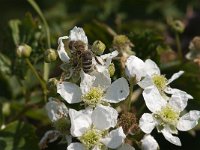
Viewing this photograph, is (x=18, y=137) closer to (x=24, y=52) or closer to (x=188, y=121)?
(x=24, y=52)

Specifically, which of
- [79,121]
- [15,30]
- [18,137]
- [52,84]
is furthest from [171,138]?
[15,30]

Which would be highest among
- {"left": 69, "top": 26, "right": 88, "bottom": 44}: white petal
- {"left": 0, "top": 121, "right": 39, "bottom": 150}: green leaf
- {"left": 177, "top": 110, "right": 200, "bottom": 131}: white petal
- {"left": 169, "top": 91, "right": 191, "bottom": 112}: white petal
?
{"left": 69, "top": 26, "right": 88, "bottom": 44}: white petal

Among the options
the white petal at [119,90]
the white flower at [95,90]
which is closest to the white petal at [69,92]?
the white flower at [95,90]

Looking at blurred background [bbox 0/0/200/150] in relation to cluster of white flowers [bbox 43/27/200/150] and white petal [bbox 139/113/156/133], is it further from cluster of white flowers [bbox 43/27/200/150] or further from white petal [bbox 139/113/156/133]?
white petal [bbox 139/113/156/133]

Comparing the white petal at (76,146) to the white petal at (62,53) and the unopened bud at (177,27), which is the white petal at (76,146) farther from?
the unopened bud at (177,27)

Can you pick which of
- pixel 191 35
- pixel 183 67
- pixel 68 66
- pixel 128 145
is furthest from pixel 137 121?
pixel 191 35

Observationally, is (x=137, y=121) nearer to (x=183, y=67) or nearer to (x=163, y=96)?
(x=163, y=96)

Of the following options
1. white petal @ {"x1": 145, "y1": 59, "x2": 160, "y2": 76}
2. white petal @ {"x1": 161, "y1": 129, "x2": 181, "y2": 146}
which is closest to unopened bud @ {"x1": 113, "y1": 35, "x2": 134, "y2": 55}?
white petal @ {"x1": 145, "y1": 59, "x2": 160, "y2": 76}
